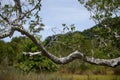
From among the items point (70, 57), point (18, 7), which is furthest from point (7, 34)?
point (70, 57)

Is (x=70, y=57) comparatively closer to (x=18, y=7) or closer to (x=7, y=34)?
(x=7, y=34)

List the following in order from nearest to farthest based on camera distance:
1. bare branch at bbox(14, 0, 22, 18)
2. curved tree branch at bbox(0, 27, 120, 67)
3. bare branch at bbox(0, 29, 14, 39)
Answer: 1. curved tree branch at bbox(0, 27, 120, 67)
2. bare branch at bbox(0, 29, 14, 39)
3. bare branch at bbox(14, 0, 22, 18)

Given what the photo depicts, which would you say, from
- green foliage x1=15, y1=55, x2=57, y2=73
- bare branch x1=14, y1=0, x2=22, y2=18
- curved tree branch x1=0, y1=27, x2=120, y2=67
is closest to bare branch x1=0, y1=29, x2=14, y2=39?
curved tree branch x1=0, y1=27, x2=120, y2=67

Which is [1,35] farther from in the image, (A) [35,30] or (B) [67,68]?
(B) [67,68]

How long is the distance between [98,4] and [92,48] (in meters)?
3.36

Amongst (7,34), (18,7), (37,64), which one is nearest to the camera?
(7,34)

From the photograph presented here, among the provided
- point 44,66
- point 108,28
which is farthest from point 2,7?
point 44,66

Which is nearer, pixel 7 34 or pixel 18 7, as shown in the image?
pixel 7 34

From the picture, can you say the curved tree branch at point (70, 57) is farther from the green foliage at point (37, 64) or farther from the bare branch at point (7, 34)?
the green foliage at point (37, 64)

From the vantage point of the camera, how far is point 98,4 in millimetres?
14656

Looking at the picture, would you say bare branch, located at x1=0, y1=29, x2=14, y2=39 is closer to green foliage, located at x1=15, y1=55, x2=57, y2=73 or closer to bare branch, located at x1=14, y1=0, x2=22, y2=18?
bare branch, located at x1=14, y1=0, x2=22, y2=18

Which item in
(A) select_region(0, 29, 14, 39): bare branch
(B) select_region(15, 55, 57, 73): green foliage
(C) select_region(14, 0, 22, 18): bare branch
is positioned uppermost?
(C) select_region(14, 0, 22, 18): bare branch

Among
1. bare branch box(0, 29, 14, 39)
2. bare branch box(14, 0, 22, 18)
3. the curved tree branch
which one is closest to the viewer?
the curved tree branch

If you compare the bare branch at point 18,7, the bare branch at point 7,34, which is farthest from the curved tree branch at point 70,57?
the bare branch at point 18,7
